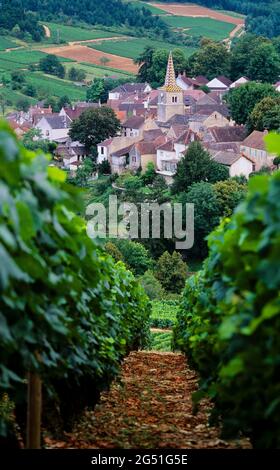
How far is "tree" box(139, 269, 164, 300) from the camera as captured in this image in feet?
160

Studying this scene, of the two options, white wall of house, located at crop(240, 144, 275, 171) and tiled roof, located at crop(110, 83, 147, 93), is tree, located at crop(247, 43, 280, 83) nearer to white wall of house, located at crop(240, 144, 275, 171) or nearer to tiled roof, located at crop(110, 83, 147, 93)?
tiled roof, located at crop(110, 83, 147, 93)

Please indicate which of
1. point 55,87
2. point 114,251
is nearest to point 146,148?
point 114,251

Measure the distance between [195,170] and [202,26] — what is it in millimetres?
105818

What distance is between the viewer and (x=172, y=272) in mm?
53906

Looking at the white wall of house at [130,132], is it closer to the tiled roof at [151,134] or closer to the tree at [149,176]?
the tiled roof at [151,134]

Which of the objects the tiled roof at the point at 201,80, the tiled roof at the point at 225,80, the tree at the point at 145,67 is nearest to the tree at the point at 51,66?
the tree at the point at 145,67

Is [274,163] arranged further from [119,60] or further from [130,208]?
[119,60]

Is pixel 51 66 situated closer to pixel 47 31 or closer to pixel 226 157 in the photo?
pixel 47 31

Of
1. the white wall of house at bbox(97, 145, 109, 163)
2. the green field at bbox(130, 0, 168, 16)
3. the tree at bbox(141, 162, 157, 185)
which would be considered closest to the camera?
the tree at bbox(141, 162, 157, 185)

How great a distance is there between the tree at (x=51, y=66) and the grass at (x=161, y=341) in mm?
96661

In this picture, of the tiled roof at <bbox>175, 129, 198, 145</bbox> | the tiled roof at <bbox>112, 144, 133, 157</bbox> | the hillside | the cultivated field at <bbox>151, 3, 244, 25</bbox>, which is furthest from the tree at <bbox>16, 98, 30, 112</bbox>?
the cultivated field at <bbox>151, 3, 244, 25</bbox>

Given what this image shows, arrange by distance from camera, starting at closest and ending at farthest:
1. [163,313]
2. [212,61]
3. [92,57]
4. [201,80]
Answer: [163,313]
[201,80]
[212,61]
[92,57]

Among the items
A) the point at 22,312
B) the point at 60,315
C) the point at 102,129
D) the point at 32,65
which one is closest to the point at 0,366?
the point at 22,312

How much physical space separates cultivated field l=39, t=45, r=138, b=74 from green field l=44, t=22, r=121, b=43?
755 cm
